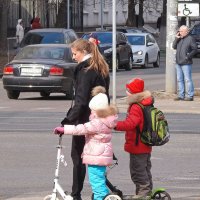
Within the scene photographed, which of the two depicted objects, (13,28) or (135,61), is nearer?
(135,61)

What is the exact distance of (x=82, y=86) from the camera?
9.77 m

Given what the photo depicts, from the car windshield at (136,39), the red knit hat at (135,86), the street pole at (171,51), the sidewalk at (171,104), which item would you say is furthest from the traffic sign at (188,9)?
the car windshield at (136,39)

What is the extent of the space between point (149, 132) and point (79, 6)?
60.3 m

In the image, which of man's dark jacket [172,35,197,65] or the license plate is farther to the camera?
the license plate

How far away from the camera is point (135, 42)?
142 feet

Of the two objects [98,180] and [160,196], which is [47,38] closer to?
[160,196]

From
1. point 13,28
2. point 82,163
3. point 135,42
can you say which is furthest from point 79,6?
point 82,163

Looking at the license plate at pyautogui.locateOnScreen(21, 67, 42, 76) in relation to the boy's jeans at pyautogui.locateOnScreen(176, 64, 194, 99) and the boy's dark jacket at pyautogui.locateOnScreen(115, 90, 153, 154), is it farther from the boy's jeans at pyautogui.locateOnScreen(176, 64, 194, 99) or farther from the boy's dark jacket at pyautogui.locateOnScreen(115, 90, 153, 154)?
the boy's dark jacket at pyautogui.locateOnScreen(115, 90, 153, 154)

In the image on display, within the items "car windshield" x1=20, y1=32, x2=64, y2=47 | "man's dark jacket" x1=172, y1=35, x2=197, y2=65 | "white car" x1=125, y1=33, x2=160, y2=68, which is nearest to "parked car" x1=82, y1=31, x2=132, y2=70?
→ "white car" x1=125, y1=33, x2=160, y2=68

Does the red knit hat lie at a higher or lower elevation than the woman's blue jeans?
higher

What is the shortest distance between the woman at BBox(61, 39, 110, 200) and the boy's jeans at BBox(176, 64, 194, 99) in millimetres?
14416

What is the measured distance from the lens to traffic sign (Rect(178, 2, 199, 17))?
2567cm

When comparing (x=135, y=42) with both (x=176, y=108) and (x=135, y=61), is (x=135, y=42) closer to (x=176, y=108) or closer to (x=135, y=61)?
(x=135, y=61)

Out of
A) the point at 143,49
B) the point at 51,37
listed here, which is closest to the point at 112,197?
the point at 51,37
